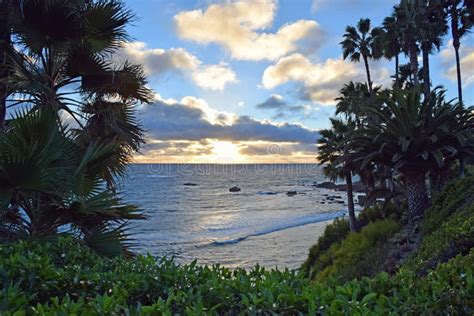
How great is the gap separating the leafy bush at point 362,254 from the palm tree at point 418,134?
2021 mm

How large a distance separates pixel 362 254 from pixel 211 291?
1368cm

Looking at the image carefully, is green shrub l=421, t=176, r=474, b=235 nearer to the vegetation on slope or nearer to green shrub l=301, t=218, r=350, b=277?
the vegetation on slope

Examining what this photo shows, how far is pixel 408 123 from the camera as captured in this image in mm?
11938

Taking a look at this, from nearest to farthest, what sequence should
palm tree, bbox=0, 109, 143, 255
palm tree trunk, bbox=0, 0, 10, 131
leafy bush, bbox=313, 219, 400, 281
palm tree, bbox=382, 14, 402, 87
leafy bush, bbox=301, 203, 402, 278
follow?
1. palm tree, bbox=0, 109, 143, 255
2. palm tree trunk, bbox=0, 0, 10, 131
3. leafy bush, bbox=313, 219, 400, 281
4. leafy bush, bbox=301, 203, 402, 278
5. palm tree, bbox=382, 14, 402, 87

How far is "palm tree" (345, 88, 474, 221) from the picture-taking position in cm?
1175

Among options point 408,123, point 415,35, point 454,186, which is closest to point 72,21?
point 408,123

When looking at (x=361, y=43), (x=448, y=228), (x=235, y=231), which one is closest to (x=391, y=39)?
(x=361, y=43)

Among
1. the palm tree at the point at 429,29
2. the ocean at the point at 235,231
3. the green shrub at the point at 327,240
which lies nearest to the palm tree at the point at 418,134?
the ocean at the point at 235,231

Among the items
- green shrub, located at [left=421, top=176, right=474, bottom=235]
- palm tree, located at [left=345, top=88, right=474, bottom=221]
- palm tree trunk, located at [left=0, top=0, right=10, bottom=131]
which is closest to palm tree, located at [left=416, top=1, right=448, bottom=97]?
palm tree, located at [left=345, top=88, right=474, bottom=221]

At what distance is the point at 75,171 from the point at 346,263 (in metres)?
11.8

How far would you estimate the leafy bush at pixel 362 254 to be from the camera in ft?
43.1

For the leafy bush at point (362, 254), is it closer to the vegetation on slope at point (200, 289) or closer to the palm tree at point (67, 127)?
the palm tree at point (67, 127)

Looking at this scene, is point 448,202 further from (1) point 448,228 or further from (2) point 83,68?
(2) point 83,68

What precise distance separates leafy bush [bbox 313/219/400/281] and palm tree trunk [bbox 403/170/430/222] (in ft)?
5.92
